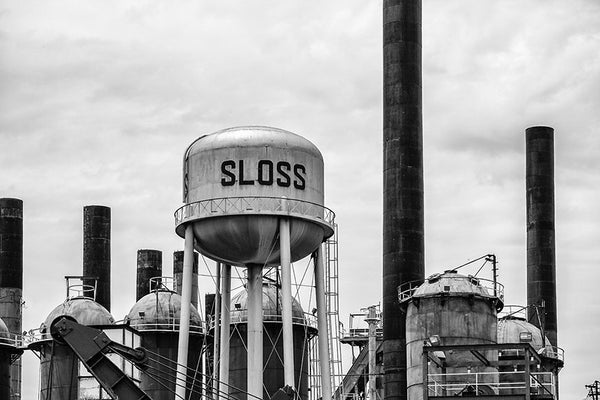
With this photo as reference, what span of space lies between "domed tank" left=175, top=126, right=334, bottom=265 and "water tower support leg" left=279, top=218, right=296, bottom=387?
351 millimetres

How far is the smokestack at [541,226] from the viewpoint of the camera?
75.3 metres

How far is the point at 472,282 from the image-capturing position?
175ft

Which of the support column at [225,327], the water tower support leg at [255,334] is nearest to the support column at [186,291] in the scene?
the water tower support leg at [255,334]

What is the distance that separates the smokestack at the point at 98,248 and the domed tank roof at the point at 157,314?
12023 mm

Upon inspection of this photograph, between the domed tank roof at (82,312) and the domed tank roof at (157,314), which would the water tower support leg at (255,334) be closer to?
the domed tank roof at (82,312)

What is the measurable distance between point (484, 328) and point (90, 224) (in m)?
30.5

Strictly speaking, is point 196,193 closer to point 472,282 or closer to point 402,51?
point 472,282

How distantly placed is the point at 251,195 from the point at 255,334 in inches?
189

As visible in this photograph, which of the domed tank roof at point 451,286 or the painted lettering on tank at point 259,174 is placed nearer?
the painted lettering on tank at point 259,174

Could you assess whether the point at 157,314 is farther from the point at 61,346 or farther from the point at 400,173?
the point at 400,173

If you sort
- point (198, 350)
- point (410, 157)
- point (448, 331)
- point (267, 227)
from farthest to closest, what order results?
point (198, 350), point (410, 157), point (448, 331), point (267, 227)

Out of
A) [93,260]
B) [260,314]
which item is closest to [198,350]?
[93,260]

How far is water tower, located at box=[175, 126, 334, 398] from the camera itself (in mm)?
45969

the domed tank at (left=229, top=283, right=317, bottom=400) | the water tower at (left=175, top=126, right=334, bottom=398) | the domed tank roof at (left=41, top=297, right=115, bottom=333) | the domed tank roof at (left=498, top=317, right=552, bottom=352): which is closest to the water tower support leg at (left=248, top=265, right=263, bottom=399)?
the water tower at (left=175, top=126, right=334, bottom=398)
